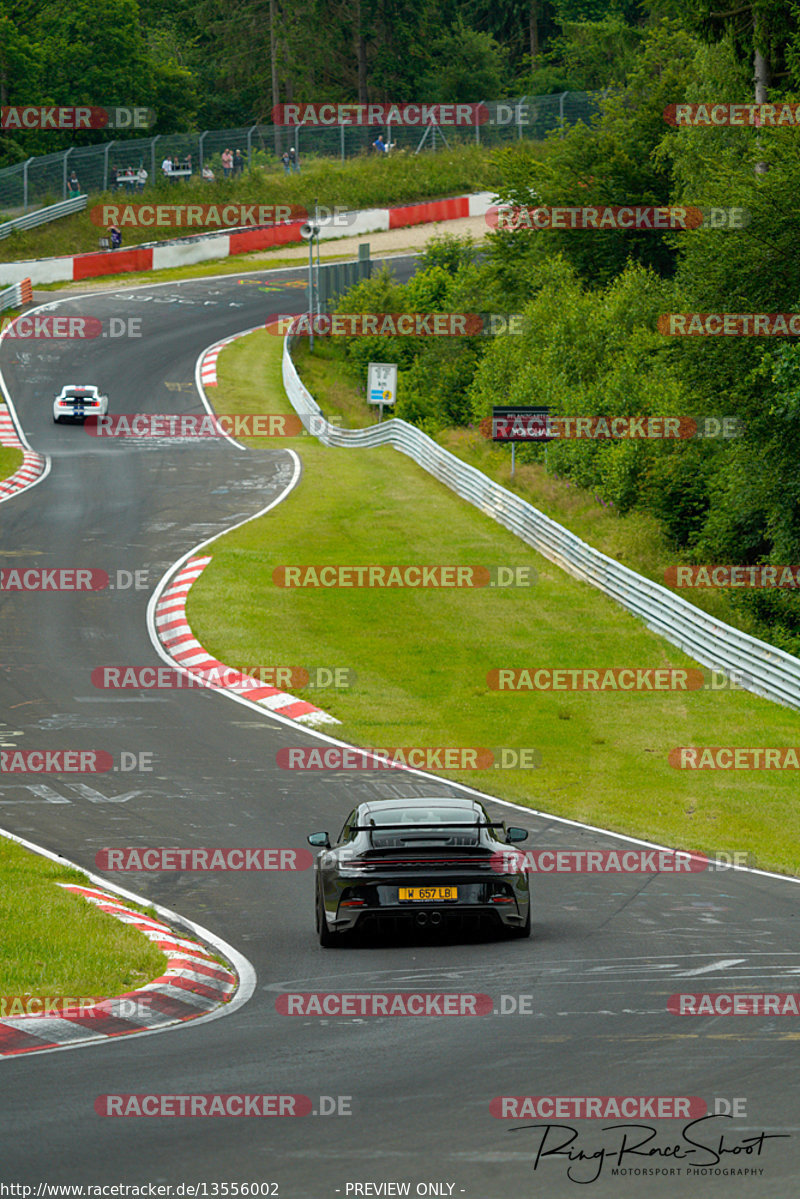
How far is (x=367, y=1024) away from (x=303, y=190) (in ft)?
251

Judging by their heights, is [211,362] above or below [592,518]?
above

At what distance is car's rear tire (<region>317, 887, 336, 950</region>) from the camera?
1166cm

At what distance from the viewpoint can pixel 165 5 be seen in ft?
375

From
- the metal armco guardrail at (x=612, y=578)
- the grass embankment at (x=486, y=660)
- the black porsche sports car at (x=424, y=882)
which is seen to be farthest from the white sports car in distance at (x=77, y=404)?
the black porsche sports car at (x=424, y=882)

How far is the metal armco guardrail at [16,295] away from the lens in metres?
62.1

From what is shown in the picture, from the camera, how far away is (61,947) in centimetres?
1097

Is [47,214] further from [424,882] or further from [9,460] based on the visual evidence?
[424,882]

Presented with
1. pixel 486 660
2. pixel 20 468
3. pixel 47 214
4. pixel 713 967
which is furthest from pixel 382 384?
pixel 713 967

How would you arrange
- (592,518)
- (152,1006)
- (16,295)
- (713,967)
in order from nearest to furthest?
1. (152,1006)
2. (713,967)
3. (592,518)
4. (16,295)

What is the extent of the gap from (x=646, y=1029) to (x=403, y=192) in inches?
3119

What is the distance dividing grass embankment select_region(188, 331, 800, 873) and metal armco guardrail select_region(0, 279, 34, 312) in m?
27.5

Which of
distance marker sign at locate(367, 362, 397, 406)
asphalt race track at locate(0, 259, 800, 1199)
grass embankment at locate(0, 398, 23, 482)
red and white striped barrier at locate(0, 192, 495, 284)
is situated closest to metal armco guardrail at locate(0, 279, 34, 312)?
red and white striped barrier at locate(0, 192, 495, 284)

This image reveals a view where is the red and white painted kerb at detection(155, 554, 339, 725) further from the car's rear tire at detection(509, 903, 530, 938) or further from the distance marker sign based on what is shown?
the distance marker sign

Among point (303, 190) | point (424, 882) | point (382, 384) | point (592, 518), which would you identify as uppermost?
point (303, 190)
